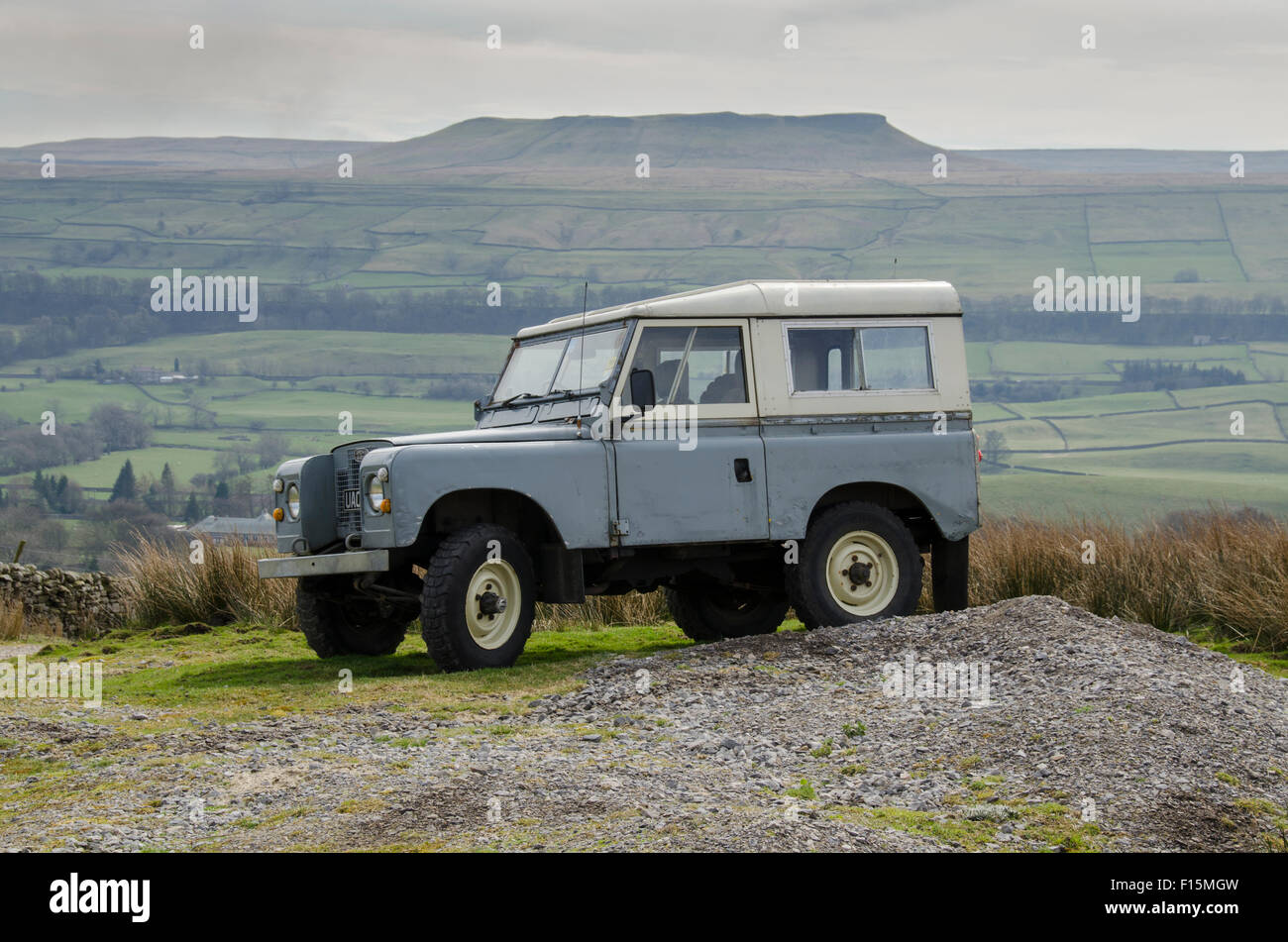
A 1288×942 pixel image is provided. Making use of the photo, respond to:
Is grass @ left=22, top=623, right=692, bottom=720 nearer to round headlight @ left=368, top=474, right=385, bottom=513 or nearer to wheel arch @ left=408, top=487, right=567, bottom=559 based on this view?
wheel arch @ left=408, top=487, right=567, bottom=559

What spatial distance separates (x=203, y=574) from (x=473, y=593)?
614 centimetres

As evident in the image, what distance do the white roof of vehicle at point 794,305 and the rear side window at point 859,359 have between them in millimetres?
149

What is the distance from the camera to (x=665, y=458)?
444 inches

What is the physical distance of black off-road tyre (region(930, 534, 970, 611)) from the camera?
494 inches

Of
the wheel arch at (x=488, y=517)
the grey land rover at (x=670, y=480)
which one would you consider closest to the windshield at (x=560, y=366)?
the grey land rover at (x=670, y=480)

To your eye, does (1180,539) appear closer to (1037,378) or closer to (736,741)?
(736,741)

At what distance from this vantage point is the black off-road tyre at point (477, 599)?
409 inches

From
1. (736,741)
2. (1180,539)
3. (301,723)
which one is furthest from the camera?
(1180,539)

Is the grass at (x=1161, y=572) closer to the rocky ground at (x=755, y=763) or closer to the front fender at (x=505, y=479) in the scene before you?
the rocky ground at (x=755, y=763)

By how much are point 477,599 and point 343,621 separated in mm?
1969

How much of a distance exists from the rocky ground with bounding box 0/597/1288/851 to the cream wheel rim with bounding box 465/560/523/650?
0.88m

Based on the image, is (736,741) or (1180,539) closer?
(736,741)

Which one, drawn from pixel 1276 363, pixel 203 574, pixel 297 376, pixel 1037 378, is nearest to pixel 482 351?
pixel 297 376

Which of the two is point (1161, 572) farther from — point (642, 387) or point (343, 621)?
point (343, 621)
